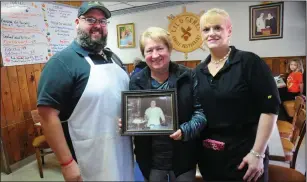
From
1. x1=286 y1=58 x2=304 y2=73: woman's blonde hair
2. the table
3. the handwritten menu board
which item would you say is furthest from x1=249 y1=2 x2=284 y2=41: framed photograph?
the handwritten menu board

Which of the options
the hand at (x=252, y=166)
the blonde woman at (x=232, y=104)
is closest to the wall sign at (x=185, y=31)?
the blonde woman at (x=232, y=104)

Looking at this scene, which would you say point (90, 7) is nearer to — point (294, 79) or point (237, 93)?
point (237, 93)

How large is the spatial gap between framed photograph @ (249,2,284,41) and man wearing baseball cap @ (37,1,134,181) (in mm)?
524

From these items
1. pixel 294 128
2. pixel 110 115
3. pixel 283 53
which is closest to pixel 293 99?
pixel 283 53

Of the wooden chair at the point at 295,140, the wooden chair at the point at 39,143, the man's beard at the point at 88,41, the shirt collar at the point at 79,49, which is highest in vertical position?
the man's beard at the point at 88,41

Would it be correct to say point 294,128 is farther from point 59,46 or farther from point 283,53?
point 59,46

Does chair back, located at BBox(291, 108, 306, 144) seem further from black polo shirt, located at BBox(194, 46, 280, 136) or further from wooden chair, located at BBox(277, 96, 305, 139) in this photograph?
black polo shirt, located at BBox(194, 46, 280, 136)

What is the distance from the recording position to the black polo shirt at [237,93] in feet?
2.32

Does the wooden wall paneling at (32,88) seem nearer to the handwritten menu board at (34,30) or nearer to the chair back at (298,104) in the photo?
the handwritten menu board at (34,30)

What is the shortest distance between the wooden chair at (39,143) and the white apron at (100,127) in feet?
0.31

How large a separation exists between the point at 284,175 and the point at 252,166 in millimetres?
504

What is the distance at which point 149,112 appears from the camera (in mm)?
723

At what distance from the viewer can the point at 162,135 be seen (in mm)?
751

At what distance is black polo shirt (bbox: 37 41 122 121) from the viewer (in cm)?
66
